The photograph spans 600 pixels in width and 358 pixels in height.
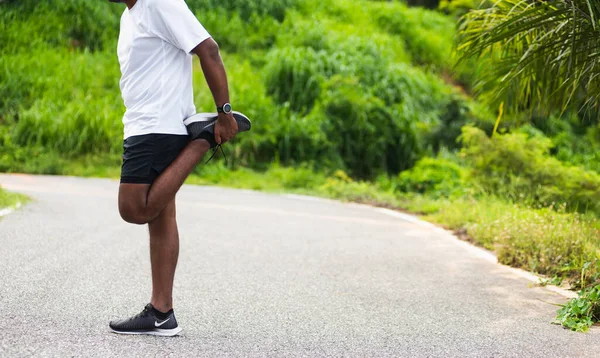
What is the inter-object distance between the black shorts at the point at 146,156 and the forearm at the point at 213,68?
317 millimetres

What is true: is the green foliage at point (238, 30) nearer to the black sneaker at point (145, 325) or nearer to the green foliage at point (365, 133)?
the green foliage at point (365, 133)

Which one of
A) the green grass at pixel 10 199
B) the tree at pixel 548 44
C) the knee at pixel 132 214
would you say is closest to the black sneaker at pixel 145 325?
the knee at pixel 132 214

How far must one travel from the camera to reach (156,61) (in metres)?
4.16

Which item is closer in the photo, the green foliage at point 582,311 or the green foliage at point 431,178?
the green foliage at point 582,311

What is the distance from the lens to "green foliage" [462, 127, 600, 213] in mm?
11812

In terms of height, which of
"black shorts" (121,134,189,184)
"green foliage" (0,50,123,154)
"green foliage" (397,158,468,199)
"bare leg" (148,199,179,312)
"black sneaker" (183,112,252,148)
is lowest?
"green foliage" (397,158,468,199)

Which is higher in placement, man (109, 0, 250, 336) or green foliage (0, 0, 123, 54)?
man (109, 0, 250, 336)

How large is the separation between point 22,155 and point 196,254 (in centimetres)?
1038

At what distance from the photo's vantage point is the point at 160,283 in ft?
14.3

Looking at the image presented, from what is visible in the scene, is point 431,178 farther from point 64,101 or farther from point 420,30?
point 420,30

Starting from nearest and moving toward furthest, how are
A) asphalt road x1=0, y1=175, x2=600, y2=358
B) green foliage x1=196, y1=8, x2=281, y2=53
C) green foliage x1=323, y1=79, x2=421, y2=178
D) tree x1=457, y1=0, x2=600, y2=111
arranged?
asphalt road x1=0, y1=175, x2=600, y2=358 < tree x1=457, y1=0, x2=600, y2=111 < green foliage x1=323, y1=79, x2=421, y2=178 < green foliage x1=196, y1=8, x2=281, y2=53

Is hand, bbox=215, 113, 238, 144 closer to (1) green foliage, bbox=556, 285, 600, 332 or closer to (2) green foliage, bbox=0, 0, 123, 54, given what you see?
(1) green foliage, bbox=556, 285, 600, 332

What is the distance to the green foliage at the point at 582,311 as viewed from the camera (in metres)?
5.08

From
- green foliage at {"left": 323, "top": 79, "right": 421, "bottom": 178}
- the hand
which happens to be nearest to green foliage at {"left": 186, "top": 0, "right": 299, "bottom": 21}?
green foliage at {"left": 323, "top": 79, "right": 421, "bottom": 178}
